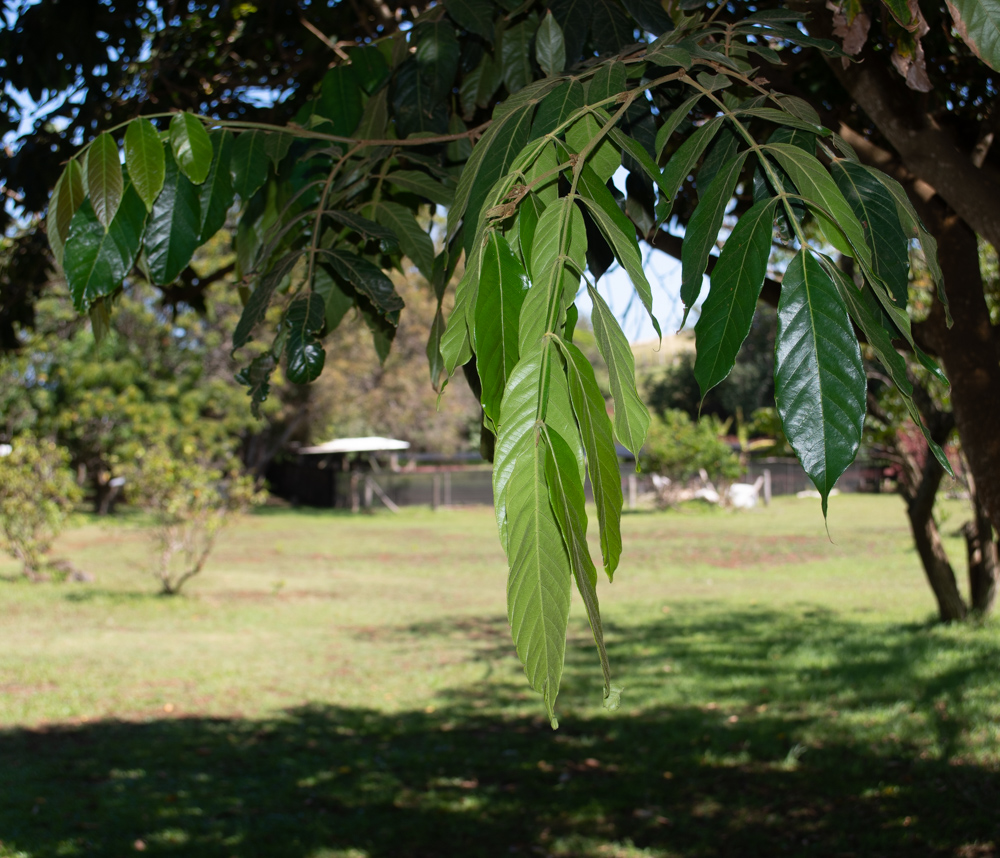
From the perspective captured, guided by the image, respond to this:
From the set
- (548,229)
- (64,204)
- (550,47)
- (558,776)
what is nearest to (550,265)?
(548,229)

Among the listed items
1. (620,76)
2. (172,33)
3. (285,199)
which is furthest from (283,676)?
(620,76)

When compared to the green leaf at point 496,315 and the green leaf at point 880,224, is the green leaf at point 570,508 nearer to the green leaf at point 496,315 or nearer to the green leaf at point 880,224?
the green leaf at point 496,315

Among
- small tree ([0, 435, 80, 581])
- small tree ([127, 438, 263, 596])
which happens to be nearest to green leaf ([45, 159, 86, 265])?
small tree ([127, 438, 263, 596])

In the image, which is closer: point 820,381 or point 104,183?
point 820,381

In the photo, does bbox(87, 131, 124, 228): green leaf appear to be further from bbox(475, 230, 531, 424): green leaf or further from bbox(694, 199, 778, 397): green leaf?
bbox(694, 199, 778, 397): green leaf

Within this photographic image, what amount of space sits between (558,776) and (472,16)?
431cm

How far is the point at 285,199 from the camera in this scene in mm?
1642

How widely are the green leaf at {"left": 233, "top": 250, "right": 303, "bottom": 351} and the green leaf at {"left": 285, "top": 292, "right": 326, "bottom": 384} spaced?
0.05m

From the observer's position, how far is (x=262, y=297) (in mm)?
1294

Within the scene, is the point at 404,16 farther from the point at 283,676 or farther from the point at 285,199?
the point at 283,676

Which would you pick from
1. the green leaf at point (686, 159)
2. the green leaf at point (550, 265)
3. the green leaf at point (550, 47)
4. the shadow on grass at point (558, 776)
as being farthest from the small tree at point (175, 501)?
the green leaf at point (550, 265)

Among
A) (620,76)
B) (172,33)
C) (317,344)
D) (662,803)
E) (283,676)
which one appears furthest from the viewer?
Result: (283,676)

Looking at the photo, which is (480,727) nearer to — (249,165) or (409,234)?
(409,234)

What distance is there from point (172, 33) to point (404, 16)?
119 cm
